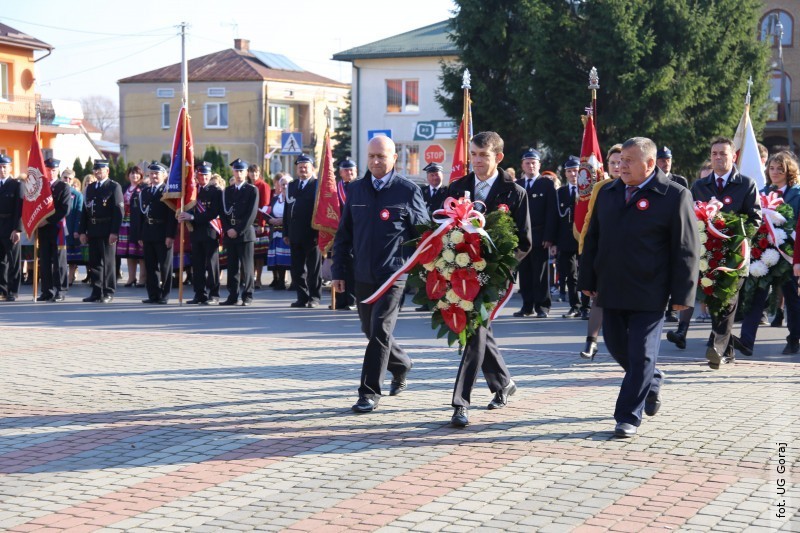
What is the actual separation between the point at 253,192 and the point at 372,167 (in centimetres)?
910

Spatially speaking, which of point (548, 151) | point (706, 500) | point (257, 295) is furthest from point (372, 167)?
point (548, 151)

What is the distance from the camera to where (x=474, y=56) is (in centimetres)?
4350

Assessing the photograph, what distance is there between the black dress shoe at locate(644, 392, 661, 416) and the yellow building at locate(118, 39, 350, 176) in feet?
225

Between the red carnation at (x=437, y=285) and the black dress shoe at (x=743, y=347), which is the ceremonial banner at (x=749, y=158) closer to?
the black dress shoe at (x=743, y=347)

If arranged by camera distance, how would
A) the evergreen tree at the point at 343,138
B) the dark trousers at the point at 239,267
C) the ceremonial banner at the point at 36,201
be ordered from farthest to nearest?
1. the evergreen tree at the point at 343,138
2. the ceremonial banner at the point at 36,201
3. the dark trousers at the point at 239,267

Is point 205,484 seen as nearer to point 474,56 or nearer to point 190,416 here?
point 190,416

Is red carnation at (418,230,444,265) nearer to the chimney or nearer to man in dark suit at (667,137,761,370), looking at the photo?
man in dark suit at (667,137,761,370)

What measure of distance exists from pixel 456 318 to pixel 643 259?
1.37 meters

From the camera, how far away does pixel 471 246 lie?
319 inches

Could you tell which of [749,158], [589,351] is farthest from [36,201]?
[749,158]

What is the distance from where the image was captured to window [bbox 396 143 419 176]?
54.9 m

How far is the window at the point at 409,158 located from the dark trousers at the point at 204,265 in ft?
122

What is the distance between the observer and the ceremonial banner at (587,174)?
48.7 ft

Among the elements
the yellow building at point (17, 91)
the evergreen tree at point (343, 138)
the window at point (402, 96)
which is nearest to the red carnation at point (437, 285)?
the yellow building at point (17, 91)
